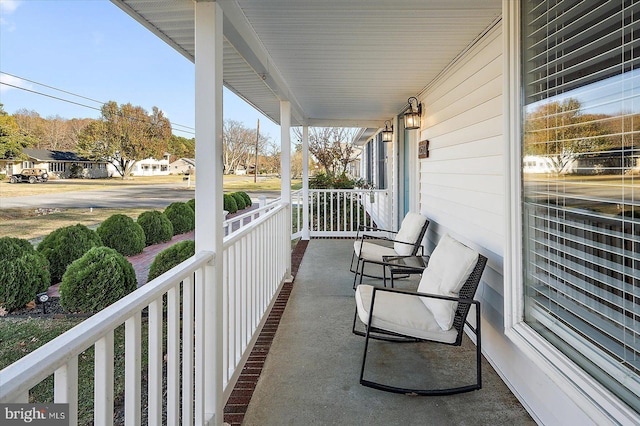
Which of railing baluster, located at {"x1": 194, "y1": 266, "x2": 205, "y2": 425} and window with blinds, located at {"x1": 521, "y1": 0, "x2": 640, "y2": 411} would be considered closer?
window with blinds, located at {"x1": 521, "y1": 0, "x2": 640, "y2": 411}

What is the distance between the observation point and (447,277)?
8.84 feet

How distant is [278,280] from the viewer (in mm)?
4371

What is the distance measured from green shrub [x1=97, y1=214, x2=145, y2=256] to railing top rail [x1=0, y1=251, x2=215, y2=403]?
4336 mm

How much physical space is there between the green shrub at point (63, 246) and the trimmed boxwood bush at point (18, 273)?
0.48m

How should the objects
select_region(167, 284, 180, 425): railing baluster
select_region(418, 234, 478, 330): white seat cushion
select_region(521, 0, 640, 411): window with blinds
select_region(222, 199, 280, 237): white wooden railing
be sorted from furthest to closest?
1. select_region(222, 199, 280, 237): white wooden railing
2. select_region(418, 234, 478, 330): white seat cushion
3. select_region(167, 284, 180, 425): railing baluster
4. select_region(521, 0, 640, 411): window with blinds

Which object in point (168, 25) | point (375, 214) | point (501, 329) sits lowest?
point (501, 329)

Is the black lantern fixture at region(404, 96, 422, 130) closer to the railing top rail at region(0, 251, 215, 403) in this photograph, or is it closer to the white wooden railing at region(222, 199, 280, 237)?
the white wooden railing at region(222, 199, 280, 237)

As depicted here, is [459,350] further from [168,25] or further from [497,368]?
[168,25]

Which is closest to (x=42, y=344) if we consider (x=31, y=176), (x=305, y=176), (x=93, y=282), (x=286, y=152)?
(x=93, y=282)

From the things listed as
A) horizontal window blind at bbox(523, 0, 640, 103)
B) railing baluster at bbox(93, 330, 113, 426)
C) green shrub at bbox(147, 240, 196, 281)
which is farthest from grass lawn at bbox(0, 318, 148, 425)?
horizontal window blind at bbox(523, 0, 640, 103)

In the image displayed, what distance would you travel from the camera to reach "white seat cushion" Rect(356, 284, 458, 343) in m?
2.47

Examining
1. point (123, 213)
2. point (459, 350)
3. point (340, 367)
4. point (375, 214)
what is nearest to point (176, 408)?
point (340, 367)

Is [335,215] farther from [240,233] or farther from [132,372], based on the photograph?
[132,372]

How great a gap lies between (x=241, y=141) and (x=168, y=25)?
11.1 m
